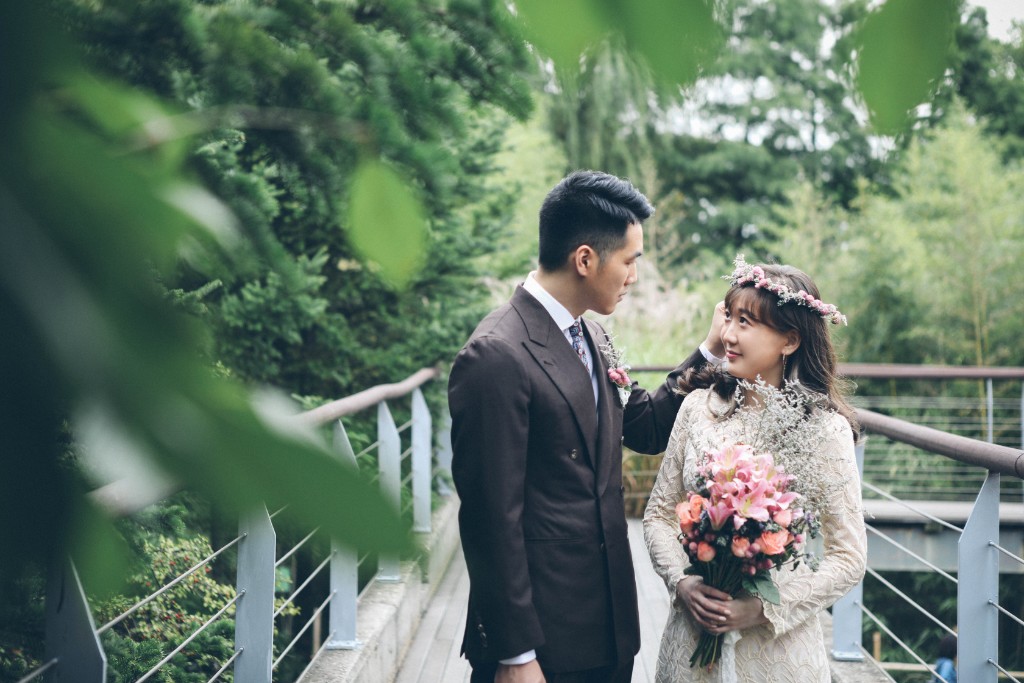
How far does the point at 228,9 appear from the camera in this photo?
60 centimetres

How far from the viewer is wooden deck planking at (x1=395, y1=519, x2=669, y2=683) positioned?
3.16m

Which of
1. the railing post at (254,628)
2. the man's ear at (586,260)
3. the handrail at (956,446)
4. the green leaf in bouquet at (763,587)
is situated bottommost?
the railing post at (254,628)

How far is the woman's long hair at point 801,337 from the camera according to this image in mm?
1909

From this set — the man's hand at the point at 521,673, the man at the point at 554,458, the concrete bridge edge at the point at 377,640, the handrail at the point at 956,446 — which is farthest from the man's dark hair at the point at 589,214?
the handrail at the point at 956,446

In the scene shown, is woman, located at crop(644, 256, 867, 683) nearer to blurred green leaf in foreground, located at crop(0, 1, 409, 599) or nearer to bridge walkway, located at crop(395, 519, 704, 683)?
bridge walkway, located at crop(395, 519, 704, 683)

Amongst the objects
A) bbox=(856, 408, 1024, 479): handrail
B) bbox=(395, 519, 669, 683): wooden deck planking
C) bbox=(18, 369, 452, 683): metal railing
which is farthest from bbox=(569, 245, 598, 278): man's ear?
bbox=(395, 519, 669, 683): wooden deck planking

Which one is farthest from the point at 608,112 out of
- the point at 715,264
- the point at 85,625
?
the point at 715,264

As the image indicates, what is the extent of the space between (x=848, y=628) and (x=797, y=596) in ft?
4.17

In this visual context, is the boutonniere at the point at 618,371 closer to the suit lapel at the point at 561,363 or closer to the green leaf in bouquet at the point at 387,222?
the suit lapel at the point at 561,363

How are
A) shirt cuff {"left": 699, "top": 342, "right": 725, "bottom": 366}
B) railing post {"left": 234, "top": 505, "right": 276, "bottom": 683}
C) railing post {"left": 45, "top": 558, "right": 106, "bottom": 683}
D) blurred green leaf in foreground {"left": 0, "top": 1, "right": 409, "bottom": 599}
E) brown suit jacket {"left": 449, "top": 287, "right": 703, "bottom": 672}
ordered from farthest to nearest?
shirt cuff {"left": 699, "top": 342, "right": 725, "bottom": 366} → railing post {"left": 234, "top": 505, "right": 276, "bottom": 683} → brown suit jacket {"left": 449, "top": 287, "right": 703, "bottom": 672} → railing post {"left": 45, "top": 558, "right": 106, "bottom": 683} → blurred green leaf in foreground {"left": 0, "top": 1, "right": 409, "bottom": 599}

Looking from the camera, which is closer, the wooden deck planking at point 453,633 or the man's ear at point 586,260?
the man's ear at point 586,260

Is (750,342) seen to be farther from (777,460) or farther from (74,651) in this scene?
(74,651)

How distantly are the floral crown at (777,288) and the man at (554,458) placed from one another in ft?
0.89

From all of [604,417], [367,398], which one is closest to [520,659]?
[604,417]
